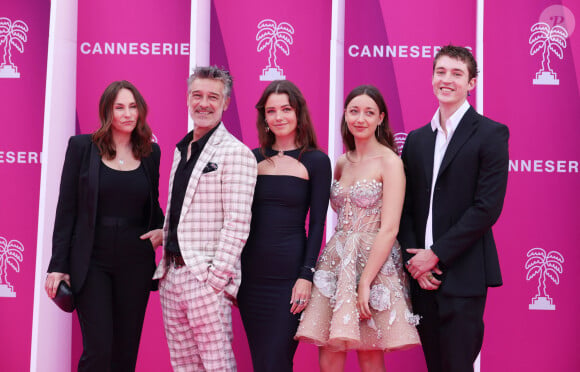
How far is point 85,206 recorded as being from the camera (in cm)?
277

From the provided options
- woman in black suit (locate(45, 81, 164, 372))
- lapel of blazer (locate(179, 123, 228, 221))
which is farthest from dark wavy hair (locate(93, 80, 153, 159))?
lapel of blazer (locate(179, 123, 228, 221))

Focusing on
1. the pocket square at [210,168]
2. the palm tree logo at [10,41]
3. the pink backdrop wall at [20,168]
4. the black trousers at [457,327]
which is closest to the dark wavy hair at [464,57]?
Result: the black trousers at [457,327]

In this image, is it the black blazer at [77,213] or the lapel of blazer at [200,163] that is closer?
the lapel of blazer at [200,163]

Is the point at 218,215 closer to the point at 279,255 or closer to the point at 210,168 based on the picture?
the point at 210,168

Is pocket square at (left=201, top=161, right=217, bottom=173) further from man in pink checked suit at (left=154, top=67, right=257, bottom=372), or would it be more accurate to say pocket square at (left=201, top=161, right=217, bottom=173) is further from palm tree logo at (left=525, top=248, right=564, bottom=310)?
palm tree logo at (left=525, top=248, right=564, bottom=310)

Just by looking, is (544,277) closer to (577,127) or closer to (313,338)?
(577,127)

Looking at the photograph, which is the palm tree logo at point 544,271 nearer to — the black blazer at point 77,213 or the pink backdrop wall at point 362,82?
the pink backdrop wall at point 362,82

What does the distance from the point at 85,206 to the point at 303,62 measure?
185cm

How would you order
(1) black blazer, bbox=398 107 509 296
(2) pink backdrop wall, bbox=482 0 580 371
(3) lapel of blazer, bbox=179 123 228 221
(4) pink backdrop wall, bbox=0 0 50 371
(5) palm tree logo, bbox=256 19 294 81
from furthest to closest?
(4) pink backdrop wall, bbox=0 0 50 371
(5) palm tree logo, bbox=256 19 294 81
(2) pink backdrop wall, bbox=482 0 580 371
(3) lapel of blazer, bbox=179 123 228 221
(1) black blazer, bbox=398 107 509 296

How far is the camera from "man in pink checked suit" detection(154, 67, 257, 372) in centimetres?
257

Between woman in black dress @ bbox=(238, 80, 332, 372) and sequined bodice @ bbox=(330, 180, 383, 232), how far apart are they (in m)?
0.10

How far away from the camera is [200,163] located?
8.73 feet

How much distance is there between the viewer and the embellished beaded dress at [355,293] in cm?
254

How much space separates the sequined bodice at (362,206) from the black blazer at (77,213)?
1.16 m
